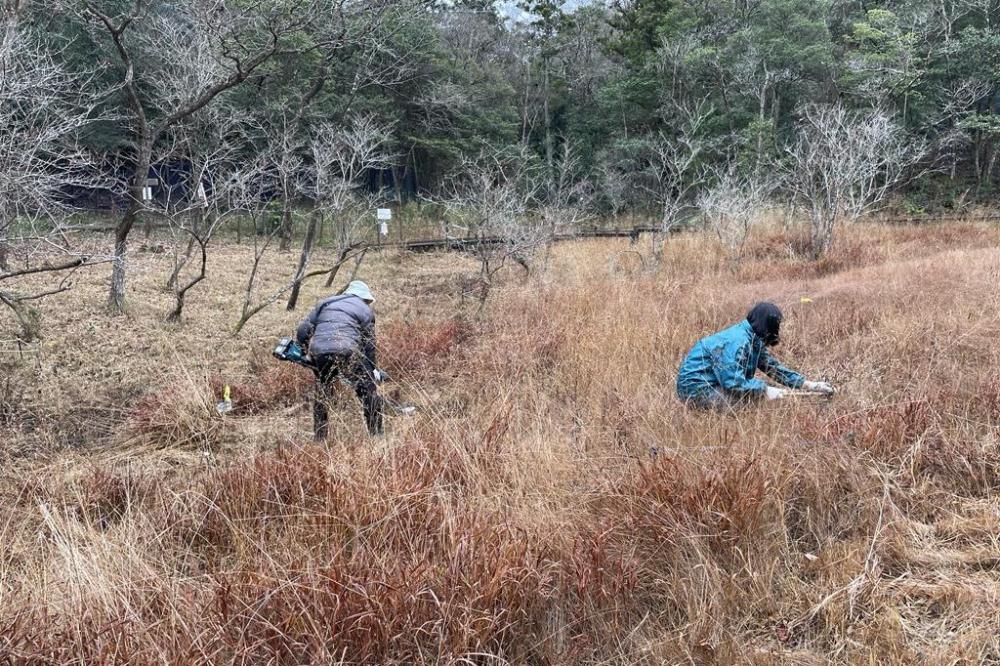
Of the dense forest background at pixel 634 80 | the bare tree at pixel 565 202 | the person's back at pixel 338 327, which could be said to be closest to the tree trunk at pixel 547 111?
the dense forest background at pixel 634 80

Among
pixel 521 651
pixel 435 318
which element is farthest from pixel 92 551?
pixel 435 318

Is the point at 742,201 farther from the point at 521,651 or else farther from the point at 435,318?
the point at 521,651

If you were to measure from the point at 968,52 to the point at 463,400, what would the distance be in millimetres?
22865

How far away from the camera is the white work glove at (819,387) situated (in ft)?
12.3

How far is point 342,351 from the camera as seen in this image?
14.0 feet

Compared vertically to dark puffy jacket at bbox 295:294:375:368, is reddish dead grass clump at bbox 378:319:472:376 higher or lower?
lower

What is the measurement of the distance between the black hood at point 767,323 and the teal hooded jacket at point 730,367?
1.2 inches

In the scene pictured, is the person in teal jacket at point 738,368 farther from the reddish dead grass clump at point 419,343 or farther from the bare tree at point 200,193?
the bare tree at point 200,193

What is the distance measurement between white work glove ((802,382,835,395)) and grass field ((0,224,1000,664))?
0.11 metres

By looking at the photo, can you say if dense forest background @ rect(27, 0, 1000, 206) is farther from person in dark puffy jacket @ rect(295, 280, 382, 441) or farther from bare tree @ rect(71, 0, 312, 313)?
person in dark puffy jacket @ rect(295, 280, 382, 441)

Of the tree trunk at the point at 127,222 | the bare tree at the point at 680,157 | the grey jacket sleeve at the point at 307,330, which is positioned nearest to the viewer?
the grey jacket sleeve at the point at 307,330

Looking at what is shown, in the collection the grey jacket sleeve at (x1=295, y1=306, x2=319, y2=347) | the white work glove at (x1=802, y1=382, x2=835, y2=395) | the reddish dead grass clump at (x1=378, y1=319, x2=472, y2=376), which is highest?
the grey jacket sleeve at (x1=295, y1=306, x2=319, y2=347)

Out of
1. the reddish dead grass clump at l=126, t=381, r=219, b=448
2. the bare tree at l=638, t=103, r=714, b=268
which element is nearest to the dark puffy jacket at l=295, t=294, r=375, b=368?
the reddish dead grass clump at l=126, t=381, r=219, b=448

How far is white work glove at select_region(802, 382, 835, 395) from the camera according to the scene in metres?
3.74
